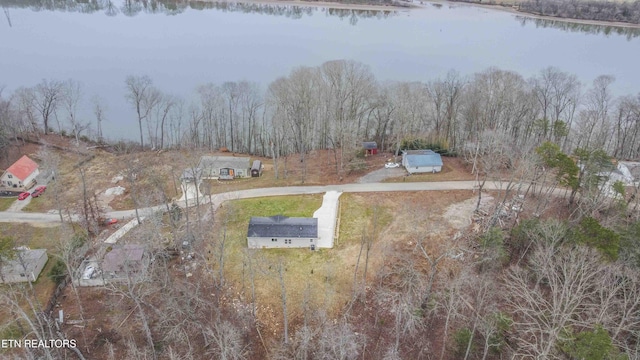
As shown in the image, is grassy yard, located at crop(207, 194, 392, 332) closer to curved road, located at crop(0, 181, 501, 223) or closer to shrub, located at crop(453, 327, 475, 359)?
curved road, located at crop(0, 181, 501, 223)

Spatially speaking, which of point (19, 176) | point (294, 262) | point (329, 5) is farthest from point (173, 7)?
point (294, 262)

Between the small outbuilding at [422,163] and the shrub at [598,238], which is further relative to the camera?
the small outbuilding at [422,163]

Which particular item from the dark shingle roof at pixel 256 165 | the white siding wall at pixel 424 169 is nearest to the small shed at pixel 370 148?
the white siding wall at pixel 424 169

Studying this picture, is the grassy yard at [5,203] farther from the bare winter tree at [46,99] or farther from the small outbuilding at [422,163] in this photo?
the small outbuilding at [422,163]

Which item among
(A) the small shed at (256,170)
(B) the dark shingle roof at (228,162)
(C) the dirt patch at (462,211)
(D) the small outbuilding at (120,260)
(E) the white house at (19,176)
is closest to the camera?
(D) the small outbuilding at (120,260)

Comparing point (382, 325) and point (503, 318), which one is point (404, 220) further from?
point (503, 318)

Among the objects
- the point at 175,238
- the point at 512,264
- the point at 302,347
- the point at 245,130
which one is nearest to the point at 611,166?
the point at 512,264

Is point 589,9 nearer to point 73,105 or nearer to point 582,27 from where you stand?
point 582,27

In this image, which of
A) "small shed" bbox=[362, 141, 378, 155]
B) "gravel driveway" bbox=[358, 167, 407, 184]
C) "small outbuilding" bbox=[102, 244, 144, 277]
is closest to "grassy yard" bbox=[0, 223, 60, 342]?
"small outbuilding" bbox=[102, 244, 144, 277]
